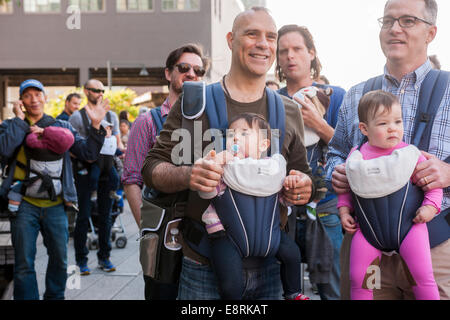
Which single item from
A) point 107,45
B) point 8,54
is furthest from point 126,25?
point 8,54

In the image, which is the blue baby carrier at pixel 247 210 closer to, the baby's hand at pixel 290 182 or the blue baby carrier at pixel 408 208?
the baby's hand at pixel 290 182

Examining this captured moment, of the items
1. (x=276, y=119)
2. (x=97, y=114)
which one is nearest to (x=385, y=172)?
(x=276, y=119)

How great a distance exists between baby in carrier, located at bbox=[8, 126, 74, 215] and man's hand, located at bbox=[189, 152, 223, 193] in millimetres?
2929

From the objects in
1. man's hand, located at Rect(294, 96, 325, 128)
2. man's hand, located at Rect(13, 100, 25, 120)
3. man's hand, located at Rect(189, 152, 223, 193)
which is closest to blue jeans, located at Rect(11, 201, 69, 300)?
man's hand, located at Rect(13, 100, 25, 120)

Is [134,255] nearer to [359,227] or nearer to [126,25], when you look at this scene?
[359,227]

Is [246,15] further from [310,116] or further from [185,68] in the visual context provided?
[185,68]

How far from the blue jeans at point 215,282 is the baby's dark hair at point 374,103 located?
85 cm

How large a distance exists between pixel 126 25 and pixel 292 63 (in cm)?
2533

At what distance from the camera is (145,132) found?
133 inches

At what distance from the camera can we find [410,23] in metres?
2.33

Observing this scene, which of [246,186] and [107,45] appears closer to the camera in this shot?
[246,186]

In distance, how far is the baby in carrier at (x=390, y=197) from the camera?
6.83 ft

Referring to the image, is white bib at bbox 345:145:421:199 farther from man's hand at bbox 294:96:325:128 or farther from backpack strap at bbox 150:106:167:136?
backpack strap at bbox 150:106:167:136

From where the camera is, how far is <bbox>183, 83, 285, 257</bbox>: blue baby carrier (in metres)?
1.99
